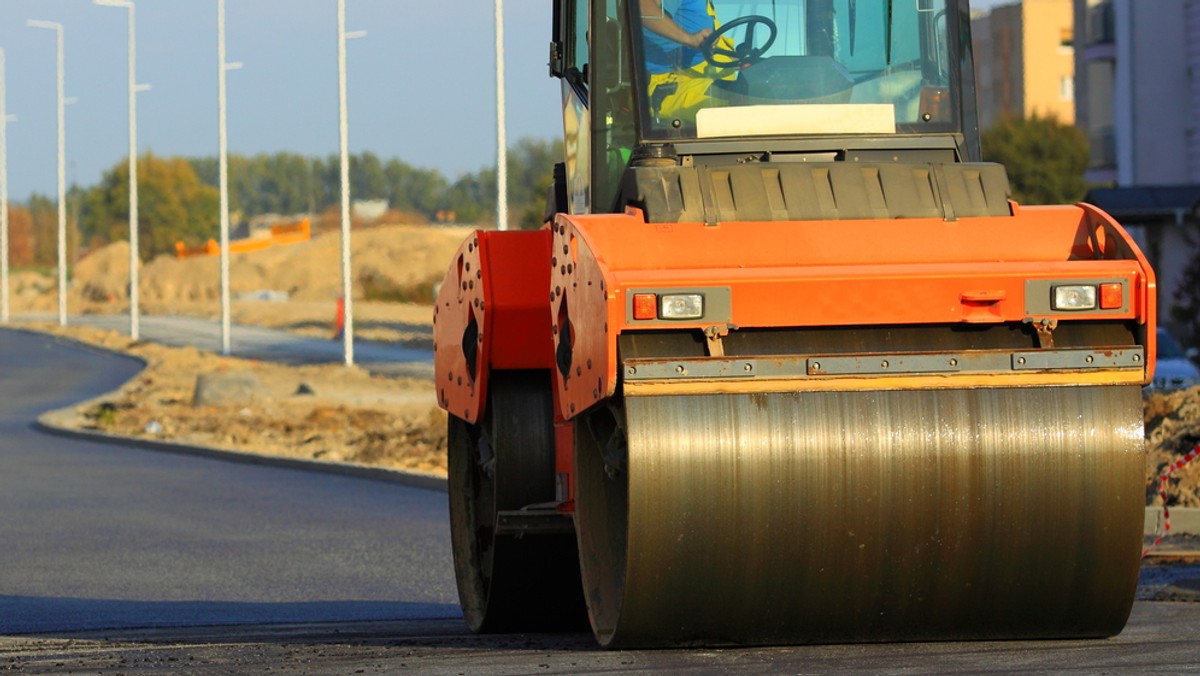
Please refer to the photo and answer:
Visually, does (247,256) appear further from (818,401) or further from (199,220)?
(818,401)

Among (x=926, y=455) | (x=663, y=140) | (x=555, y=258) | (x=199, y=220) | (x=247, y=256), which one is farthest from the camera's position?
(x=199, y=220)

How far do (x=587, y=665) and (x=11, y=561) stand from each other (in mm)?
8706

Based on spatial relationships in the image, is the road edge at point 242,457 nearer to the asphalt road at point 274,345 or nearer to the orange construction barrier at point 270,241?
the asphalt road at point 274,345

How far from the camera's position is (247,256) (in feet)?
424

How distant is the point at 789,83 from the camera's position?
30.0 ft

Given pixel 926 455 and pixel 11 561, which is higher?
pixel 926 455

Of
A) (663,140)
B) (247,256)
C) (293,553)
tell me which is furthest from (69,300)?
(663,140)

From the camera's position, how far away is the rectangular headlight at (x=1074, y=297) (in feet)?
25.7

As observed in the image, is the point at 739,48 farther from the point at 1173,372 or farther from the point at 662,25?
the point at 1173,372

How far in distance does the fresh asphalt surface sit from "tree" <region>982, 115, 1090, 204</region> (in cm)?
6948

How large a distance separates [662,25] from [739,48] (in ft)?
1.14

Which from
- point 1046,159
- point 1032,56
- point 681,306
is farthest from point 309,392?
point 1032,56

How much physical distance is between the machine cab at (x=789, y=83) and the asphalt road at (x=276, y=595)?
6.66 feet

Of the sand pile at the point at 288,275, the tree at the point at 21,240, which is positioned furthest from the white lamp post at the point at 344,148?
the tree at the point at 21,240
